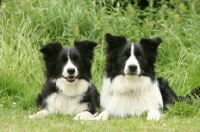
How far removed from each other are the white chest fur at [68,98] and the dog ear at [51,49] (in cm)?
44

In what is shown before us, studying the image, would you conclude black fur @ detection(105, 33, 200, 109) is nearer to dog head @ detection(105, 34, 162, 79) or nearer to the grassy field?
dog head @ detection(105, 34, 162, 79)

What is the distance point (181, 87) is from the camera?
32.2ft

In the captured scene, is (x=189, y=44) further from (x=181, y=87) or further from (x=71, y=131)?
(x=71, y=131)

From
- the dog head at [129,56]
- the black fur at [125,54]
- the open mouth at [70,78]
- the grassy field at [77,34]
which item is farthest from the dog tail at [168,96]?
the open mouth at [70,78]

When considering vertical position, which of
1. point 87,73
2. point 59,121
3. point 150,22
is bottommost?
point 59,121

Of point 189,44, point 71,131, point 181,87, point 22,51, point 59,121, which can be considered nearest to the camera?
point 71,131

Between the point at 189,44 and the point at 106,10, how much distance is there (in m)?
2.27

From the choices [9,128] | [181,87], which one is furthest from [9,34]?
[9,128]

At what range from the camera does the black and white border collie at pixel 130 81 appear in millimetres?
7824

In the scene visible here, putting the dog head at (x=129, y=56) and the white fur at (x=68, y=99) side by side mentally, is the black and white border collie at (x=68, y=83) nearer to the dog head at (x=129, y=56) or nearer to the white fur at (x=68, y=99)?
the white fur at (x=68, y=99)

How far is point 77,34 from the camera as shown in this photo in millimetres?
11102

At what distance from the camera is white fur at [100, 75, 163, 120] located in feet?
26.1

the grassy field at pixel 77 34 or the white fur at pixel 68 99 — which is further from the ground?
the grassy field at pixel 77 34

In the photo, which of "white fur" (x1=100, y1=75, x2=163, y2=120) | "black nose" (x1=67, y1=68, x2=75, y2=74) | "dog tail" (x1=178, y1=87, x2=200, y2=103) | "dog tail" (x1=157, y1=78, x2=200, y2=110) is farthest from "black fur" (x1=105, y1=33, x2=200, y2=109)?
"dog tail" (x1=178, y1=87, x2=200, y2=103)
